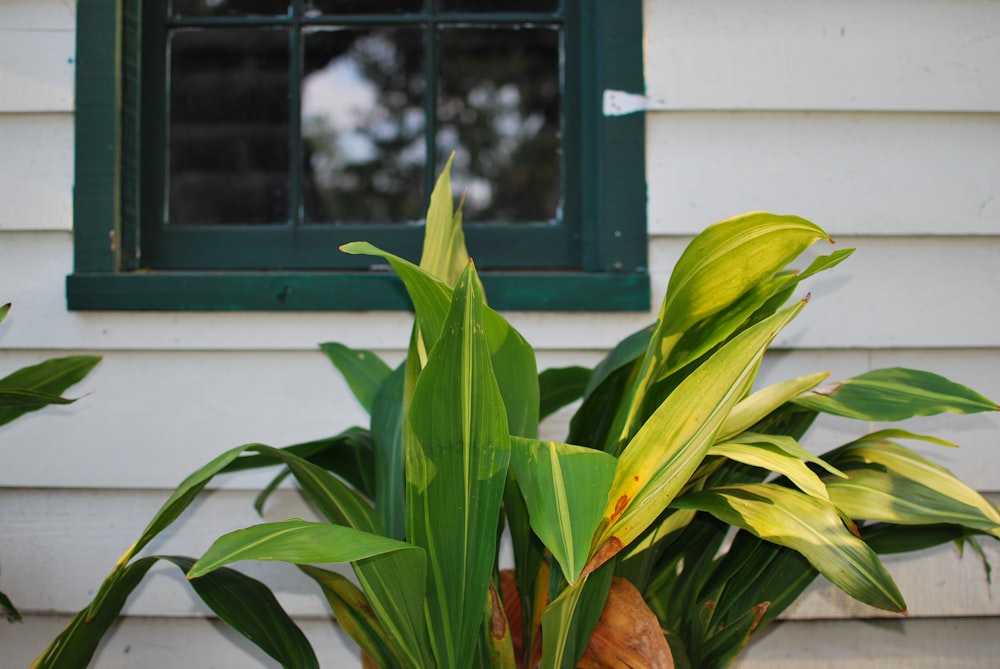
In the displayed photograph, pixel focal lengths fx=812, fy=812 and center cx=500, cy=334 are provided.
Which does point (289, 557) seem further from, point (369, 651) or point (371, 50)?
point (371, 50)

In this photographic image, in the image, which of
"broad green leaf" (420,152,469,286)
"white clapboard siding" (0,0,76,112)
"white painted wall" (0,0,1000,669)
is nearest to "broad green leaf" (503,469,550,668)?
"broad green leaf" (420,152,469,286)

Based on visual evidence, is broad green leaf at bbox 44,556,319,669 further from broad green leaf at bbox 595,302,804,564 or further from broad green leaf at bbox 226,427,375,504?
broad green leaf at bbox 595,302,804,564

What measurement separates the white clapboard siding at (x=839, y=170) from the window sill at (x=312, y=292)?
20 centimetres

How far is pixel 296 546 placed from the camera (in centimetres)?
78

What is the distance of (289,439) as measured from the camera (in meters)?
1.47

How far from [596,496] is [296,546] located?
30 centimetres

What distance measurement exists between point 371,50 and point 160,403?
31.4 inches

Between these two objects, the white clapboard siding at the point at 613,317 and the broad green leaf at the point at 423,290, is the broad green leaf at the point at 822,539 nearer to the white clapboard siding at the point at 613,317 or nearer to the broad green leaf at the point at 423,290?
the broad green leaf at the point at 423,290

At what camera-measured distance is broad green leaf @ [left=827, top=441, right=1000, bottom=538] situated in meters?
0.96

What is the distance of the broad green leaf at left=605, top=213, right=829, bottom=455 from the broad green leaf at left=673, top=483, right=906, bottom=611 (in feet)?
0.57

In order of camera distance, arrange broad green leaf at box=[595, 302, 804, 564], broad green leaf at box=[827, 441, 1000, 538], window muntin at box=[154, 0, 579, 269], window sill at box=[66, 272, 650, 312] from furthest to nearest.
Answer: window muntin at box=[154, 0, 579, 269], window sill at box=[66, 272, 650, 312], broad green leaf at box=[827, 441, 1000, 538], broad green leaf at box=[595, 302, 804, 564]

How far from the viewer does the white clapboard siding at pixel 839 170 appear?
148 centimetres

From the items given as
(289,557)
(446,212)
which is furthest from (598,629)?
(446,212)

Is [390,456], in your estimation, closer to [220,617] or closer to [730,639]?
[220,617]
